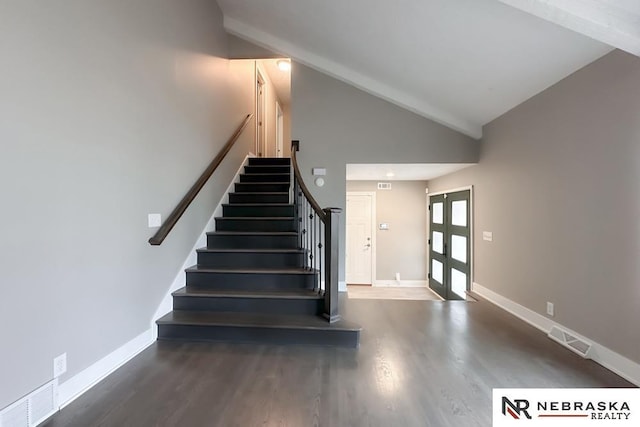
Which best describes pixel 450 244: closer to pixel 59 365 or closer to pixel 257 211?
pixel 257 211

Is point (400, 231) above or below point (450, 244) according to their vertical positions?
above

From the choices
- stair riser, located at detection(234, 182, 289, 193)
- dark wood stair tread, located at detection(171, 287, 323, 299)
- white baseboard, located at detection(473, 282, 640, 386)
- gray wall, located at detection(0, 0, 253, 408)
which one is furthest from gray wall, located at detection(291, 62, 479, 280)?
white baseboard, located at detection(473, 282, 640, 386)

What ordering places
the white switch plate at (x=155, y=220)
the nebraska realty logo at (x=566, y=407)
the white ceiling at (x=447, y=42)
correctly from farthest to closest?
1. the white switch plate at (x=155, y=220)
2. the white ceiling at (x=447, y=42)
3. the nebraska realty logo at (x=566, y=407)

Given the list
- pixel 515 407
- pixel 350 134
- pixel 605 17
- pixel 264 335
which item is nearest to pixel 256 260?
pixel 264 335

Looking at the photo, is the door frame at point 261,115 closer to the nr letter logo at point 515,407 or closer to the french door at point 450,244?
the french door at point 450,244

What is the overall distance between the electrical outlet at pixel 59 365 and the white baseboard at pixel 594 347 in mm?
3726

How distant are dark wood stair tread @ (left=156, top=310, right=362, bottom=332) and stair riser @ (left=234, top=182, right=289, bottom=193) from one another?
2.28 meters

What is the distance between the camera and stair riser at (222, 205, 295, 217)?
411 centimetres

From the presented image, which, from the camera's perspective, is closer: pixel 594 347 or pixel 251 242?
pixel 594 347

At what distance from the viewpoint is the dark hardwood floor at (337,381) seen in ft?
5.65

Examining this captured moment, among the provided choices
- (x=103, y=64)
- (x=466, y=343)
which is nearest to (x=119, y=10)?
(x=103, y=64)

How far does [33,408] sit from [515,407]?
2.74 m

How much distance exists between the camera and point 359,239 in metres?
6.82

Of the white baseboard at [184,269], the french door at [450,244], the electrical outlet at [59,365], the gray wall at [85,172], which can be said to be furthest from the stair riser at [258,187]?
the electrical outlet at [59,365]
